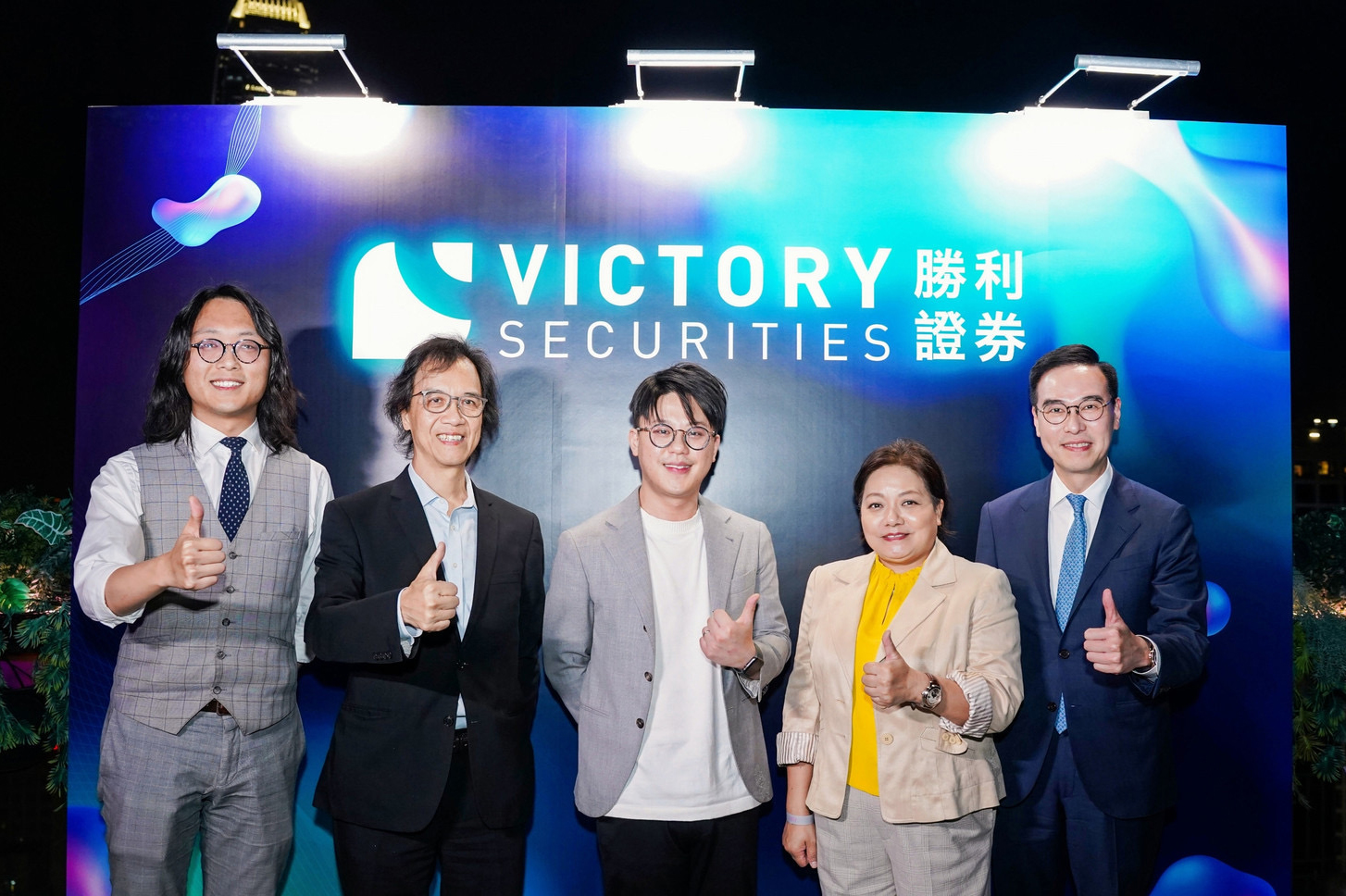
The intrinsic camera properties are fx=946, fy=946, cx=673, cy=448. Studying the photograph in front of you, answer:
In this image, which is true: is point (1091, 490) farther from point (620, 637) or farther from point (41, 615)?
point (41, 615)

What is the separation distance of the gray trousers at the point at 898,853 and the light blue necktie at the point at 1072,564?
2.90 feet

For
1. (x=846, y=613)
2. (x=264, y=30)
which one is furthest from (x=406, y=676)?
(x=264, y=30)

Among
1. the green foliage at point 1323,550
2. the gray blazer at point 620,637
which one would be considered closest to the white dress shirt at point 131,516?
the gray blazer at point 620,637

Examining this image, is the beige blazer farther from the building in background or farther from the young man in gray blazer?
the building in background

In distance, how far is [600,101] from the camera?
6797mm

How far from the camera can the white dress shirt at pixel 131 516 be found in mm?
3113

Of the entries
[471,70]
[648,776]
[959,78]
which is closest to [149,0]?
[471,70]

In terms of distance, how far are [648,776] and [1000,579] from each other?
4.49 feet

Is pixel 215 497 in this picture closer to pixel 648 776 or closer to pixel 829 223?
pixel 648 776

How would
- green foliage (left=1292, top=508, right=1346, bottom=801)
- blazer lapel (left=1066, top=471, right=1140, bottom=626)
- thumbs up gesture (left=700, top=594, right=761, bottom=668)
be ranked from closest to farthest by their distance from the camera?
thumbs up gesture (left=700, top=594, right=761, bottom=668), blazer lapel (left=1066, top=471, right=1140, bottom=626), green foliage (left=1292, top=508, right=1346, bottom=801)

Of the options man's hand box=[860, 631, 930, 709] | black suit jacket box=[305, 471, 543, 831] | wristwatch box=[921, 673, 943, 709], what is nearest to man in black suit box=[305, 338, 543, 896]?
black suit jacket box=[305, 471, 543, 831]

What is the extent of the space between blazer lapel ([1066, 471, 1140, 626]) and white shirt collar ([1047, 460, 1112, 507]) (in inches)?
1.2

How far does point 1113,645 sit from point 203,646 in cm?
303

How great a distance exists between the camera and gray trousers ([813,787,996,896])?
295 cm
